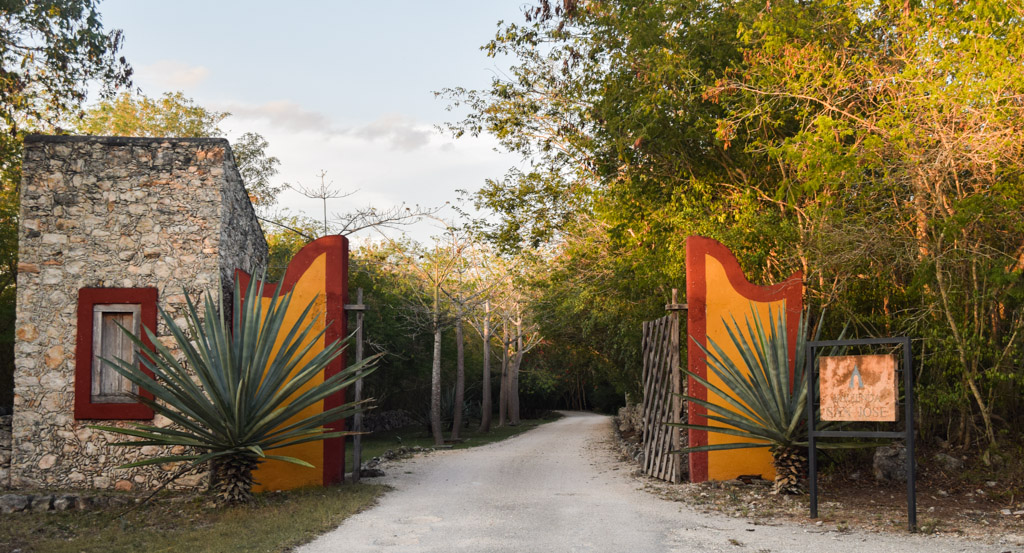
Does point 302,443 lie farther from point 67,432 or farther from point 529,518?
point 529,518

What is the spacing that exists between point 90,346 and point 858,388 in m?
8.54

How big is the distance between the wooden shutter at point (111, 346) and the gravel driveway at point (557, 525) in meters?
3.58

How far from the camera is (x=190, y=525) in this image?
7.33 m

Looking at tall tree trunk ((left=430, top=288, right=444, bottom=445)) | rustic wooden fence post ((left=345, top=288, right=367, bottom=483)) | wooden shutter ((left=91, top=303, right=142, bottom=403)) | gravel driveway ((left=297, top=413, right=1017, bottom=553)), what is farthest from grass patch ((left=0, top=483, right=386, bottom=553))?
tall tree trunk ((left=430, top=288, right=444, bottom=445))

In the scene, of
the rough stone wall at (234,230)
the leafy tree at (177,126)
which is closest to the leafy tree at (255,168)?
the leafy tree at (177,126)

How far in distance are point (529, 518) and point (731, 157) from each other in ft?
21.0

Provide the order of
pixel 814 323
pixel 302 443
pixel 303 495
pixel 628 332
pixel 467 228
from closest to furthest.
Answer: pixel 303 495
pixel 302 443
pixel 814 323
pixel 628 332
pixel 467 228

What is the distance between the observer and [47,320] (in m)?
9.30

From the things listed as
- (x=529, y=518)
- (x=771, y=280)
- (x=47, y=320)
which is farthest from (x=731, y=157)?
(x=47, y=320)

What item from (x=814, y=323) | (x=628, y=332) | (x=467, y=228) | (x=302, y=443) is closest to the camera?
(x=302, y=443)

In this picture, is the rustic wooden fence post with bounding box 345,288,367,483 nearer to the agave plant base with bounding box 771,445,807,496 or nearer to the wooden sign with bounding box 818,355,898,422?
the agave plant base with bounding box 771,445,807,496

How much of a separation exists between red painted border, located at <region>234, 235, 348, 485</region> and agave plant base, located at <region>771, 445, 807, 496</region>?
5.15 metres

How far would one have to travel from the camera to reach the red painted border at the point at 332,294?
31.0 ft

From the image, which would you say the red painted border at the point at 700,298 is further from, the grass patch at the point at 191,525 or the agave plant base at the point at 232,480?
the agave plant base at the point at 232,480
